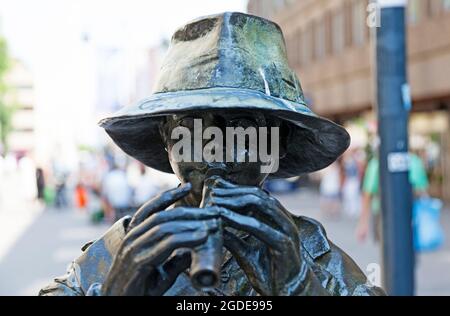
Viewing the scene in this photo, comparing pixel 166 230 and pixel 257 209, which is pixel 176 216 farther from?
pixel 257 209

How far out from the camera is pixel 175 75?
2.23 metres

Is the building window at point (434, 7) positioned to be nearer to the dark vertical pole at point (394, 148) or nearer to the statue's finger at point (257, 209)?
the dark vertical pole at point (394, 148)

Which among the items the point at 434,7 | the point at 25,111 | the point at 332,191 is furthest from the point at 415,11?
the point at 25,111

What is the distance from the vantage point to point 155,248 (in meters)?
1.75

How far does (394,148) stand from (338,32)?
21427 mm

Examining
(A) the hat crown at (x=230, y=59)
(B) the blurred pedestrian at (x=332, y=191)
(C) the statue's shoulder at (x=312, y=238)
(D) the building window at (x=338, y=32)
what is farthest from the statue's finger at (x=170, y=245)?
(D) the building window at (x=338, y=32)

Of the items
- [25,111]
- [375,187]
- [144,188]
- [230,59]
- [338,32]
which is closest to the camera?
[230,59]

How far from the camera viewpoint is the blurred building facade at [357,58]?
19.0 metres

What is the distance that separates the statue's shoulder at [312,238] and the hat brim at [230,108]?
285 millimetres

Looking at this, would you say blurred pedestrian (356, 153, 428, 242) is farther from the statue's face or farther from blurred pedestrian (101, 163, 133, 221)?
the statue's face

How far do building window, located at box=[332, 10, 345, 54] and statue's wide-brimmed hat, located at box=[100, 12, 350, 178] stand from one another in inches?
954

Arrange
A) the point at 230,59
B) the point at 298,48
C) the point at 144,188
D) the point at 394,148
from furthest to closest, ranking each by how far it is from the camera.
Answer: the point at 298,48, the point at 144,188, the point at 394,148, the point at 230,59

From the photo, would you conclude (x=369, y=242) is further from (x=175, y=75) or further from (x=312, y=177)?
(x=312, y=177)

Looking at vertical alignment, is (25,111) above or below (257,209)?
Answer: above
